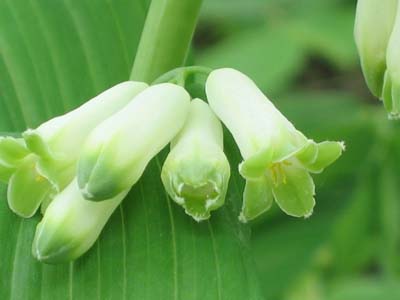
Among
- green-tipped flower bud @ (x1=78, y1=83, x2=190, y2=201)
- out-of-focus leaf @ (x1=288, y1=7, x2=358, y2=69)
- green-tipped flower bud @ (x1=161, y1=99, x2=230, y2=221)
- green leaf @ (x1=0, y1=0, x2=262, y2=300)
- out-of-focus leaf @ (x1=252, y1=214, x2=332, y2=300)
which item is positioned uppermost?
green-tipped flower bud @ (x1=78, y1=83, x2=190, y2=201)

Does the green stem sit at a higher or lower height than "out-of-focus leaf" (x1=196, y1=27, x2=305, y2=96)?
higher

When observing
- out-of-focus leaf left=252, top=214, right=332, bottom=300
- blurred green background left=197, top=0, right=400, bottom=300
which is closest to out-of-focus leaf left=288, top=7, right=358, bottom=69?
blurred green background left=197, top=0, right=400, bottom=300

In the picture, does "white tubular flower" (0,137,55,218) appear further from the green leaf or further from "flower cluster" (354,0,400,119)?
"flower cluster" (354,0,400,119)

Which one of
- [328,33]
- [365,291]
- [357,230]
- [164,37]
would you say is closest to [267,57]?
[328,33]

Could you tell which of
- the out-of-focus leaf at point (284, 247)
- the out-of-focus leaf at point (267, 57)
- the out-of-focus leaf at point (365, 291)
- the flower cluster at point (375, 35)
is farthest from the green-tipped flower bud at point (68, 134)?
A: the out-of-focus leaf at point (267, 57)

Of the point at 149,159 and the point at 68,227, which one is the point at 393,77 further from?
the point at 68,227

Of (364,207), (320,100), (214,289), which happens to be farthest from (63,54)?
(320,100)
